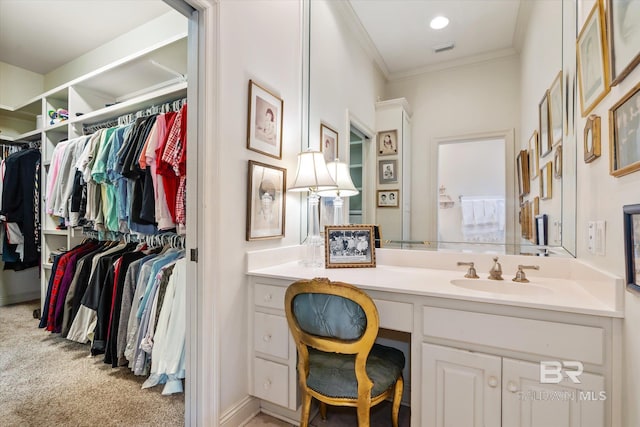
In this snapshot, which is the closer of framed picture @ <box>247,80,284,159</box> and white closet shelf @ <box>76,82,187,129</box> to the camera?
framed picture @ <box>247,80,284,159</box>

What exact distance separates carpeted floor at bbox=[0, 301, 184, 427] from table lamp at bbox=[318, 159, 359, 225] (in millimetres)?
1551

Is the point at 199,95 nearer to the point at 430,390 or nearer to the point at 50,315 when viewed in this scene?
the point at 430,390

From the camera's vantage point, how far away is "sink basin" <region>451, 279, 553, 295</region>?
134 cm

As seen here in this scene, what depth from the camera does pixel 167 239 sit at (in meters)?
2.28

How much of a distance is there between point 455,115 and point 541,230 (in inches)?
32.2

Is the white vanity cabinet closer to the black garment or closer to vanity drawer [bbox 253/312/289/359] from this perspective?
vanity drawer [bbox 253/312/289/359]

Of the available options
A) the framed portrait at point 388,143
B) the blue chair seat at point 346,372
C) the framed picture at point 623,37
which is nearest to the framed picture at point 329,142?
the framed portrait at point 388,143

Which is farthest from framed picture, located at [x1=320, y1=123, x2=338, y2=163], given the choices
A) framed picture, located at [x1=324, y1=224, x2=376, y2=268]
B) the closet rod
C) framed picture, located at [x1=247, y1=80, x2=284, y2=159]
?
the closet rod

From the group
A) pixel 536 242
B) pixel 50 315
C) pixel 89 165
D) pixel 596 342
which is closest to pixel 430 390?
pixel 596 342

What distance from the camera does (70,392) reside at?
5.95ft

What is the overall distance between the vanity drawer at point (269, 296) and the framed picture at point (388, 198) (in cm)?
93

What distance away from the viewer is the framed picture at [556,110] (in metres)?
1.46

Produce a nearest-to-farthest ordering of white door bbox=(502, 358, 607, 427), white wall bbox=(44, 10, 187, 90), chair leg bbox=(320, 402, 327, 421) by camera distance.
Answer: white door bbox=(502, 358, 607, 427) < chair leg bbox=(320, 402, 327, 421) < white wall bbox=(44, 10, 187, 90)

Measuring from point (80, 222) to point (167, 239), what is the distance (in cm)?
104
